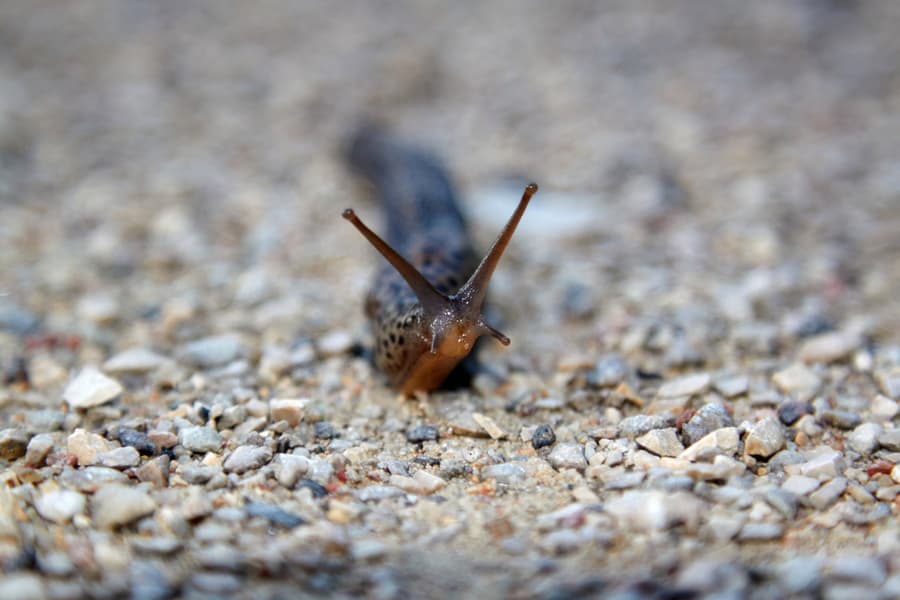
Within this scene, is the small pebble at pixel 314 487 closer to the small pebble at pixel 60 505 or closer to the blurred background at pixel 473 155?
the small pebble at pixel 60 505

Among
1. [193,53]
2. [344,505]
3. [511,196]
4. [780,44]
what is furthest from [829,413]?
[193,53]

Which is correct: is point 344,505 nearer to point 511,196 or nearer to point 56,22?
point 511,196

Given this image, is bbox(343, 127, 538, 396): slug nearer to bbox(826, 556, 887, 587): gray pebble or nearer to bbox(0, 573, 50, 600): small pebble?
bbox(826, 556, 887, 587): gray pebble

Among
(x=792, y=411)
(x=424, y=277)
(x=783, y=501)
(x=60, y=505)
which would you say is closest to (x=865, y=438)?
(x=792, y=411)

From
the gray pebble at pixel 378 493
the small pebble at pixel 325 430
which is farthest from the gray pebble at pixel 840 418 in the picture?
the small pebble at pixel 325 430

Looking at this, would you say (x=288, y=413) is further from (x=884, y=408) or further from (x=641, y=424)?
(x=884, y=408)
